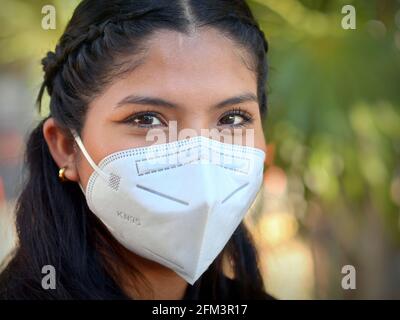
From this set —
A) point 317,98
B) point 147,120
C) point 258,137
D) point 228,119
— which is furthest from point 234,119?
point 317,98

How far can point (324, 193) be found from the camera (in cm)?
276

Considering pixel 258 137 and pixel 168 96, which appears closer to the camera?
pixel 168 96

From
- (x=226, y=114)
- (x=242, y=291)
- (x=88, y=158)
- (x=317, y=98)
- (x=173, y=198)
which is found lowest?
(x=242, y=291)

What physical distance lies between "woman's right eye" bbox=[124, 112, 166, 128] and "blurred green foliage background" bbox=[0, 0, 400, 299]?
3.01 ft

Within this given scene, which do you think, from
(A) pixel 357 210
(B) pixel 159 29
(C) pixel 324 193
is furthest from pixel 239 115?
(A) pixel 357 210

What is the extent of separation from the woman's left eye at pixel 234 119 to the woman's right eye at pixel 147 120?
156 mm

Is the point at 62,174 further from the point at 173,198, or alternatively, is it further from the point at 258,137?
the point at 258,137

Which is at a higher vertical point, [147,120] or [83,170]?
[147,120]

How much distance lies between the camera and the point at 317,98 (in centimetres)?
261

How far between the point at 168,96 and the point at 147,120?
78mm

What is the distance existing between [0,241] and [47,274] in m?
0.94

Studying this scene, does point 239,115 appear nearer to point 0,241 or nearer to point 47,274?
point 47,274

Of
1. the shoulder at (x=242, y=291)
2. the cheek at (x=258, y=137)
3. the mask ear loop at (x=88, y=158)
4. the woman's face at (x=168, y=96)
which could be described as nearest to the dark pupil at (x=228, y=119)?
the woman's face at (x=168, y=96)
